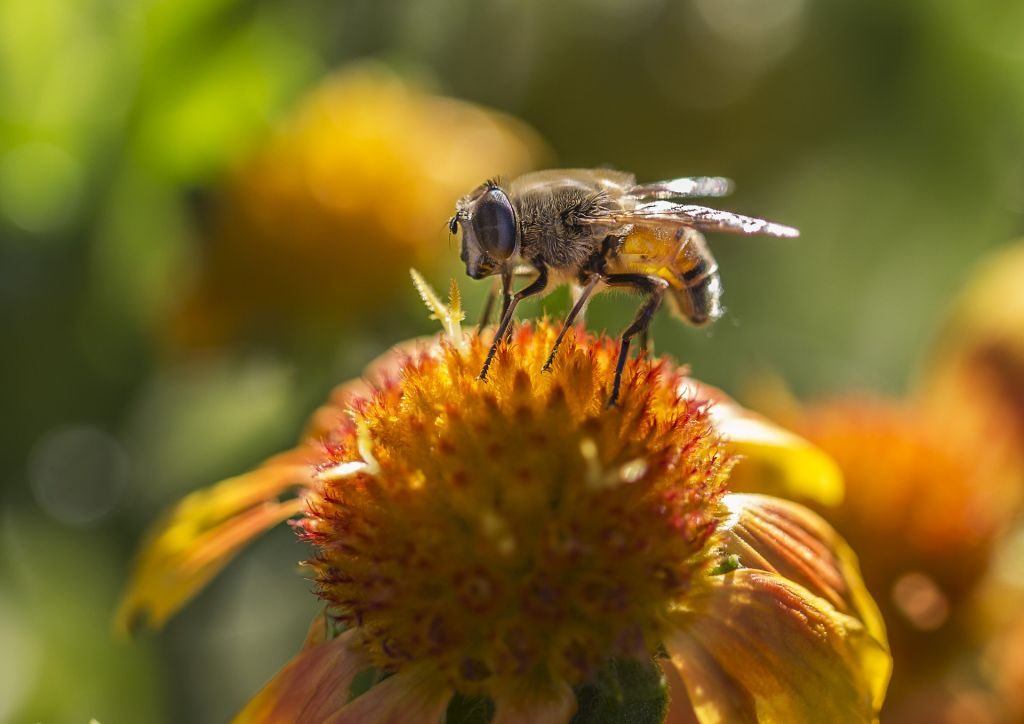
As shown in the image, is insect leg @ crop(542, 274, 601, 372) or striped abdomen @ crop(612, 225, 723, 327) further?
striped abdomen @ crop(612, 225, 723, 327)

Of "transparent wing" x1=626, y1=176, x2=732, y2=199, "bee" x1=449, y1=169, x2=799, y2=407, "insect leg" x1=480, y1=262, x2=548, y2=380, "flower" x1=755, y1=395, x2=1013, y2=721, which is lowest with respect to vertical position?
"flower" x1=755, y1=395, x2=1013, y2=721

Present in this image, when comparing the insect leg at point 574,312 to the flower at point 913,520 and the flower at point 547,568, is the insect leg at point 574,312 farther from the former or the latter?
the flower at point 913,520

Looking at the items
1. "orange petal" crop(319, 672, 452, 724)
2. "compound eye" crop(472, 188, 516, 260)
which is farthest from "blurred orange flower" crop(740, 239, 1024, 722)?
"orange petal" crop(319, 672, 452, 724)

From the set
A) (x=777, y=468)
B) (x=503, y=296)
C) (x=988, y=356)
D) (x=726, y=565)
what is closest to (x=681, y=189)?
(x=503, y=296)

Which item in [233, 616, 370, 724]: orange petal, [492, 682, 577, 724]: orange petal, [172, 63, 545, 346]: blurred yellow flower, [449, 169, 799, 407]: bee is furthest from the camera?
[172, 63, 545, 346]: blurred yellow flower

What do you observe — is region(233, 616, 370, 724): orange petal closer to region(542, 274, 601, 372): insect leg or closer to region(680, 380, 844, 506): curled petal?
region(542, 274, 601, 372): insect leg

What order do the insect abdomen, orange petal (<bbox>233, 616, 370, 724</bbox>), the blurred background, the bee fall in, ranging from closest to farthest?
orange petal (<bbox>233, 616, 370, 724</bbox>)
the bee
the insect abdomen
the blurred background

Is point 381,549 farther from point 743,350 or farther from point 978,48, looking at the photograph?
point 978,48

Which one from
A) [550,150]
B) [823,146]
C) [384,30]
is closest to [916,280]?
[823,146]
